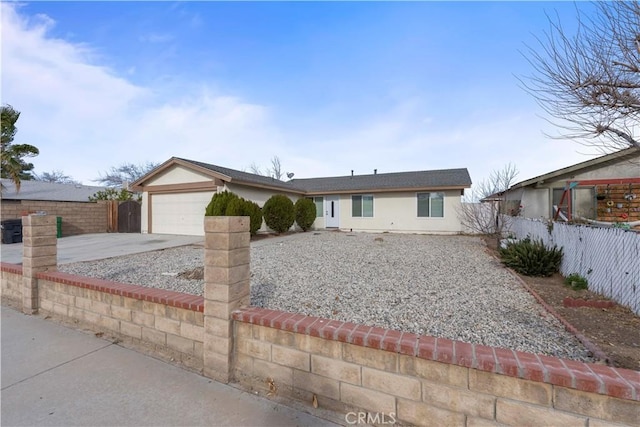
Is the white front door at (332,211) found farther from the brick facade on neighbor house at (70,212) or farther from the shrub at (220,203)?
the brick facade on neighbor house at (70,212)

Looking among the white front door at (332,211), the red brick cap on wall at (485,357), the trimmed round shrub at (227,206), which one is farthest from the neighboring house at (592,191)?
the trimmed round shrub at (227,206)

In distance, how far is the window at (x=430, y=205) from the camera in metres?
15.1

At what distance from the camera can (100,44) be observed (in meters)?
7.32

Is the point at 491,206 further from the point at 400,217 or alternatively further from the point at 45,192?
the point at 45,192

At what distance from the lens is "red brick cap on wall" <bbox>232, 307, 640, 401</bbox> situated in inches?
61.4

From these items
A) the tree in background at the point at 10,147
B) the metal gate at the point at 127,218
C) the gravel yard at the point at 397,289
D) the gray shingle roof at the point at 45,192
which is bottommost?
the gravel yard at the point at 397,289

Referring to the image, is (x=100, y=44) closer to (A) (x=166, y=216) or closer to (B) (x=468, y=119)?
(A) (x=166, y=216)

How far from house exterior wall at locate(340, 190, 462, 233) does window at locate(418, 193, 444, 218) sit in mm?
169

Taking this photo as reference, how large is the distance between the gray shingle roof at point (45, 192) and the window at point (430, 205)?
73.9ft

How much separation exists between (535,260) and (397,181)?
1078cm

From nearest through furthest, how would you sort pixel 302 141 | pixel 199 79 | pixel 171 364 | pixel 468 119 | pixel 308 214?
pixel 171 364, pixel 199 79, pixel 468 119, pixel 308 214, pixel 302 141

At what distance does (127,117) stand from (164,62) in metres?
3.53

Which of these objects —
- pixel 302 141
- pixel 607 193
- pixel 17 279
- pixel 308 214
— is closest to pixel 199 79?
pixel 17 279

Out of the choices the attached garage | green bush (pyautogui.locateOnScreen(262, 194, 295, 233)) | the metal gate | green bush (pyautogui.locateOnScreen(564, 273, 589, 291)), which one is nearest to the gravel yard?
green bush (pyautogui.locateOnScreen(564, 273, 589, 291))
